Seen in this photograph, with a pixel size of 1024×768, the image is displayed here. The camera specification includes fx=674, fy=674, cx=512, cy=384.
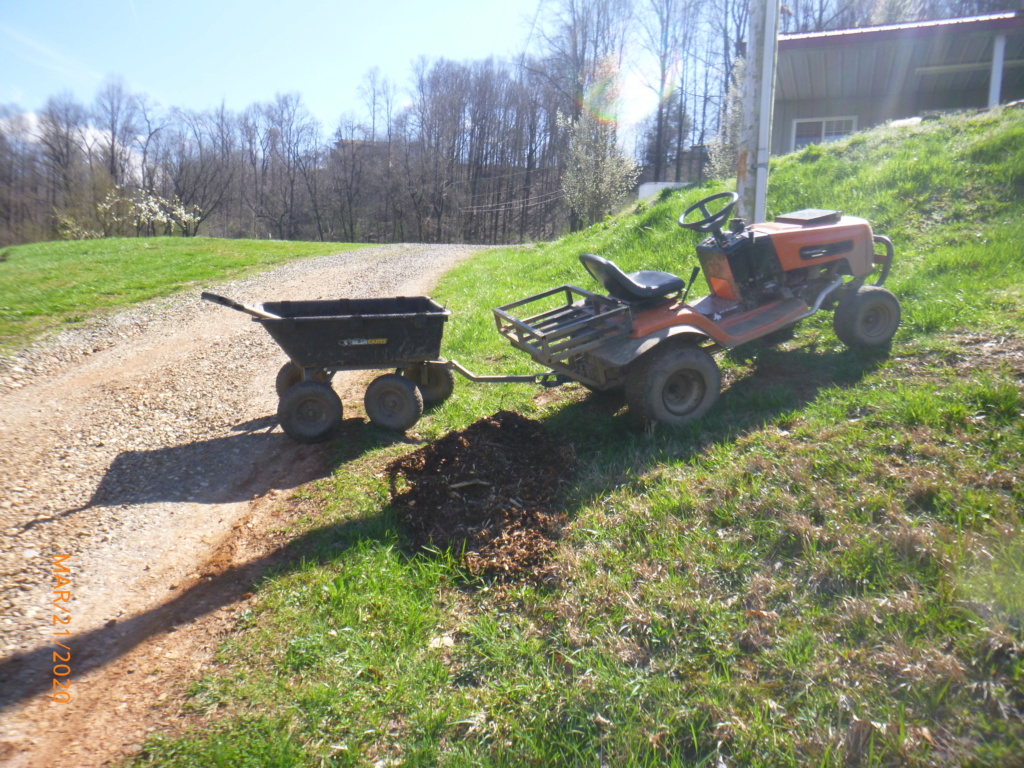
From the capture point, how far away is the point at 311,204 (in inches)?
2079

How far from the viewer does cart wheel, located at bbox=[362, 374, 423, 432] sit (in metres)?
5.50

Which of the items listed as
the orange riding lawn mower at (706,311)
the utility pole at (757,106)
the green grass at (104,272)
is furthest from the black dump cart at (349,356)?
the green grass at (104,272)

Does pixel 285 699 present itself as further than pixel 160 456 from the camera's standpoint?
No

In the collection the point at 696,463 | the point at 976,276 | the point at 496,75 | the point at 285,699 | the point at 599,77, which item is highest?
the point at 496,75

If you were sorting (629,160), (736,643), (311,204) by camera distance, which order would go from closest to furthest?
(736,643) < (629,160) < (311,204)

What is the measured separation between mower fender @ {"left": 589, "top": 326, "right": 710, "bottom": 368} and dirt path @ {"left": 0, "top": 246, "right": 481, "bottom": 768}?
230cm

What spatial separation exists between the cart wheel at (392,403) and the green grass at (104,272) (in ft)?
18.6

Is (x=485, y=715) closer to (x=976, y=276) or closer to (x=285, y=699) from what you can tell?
(x=285, y=699)

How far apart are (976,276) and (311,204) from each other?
52062mm

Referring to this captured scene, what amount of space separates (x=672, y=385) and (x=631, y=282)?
861 mm

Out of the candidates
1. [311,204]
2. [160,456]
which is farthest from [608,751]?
[311,204]

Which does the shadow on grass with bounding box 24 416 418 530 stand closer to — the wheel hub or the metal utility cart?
the metal utility cart

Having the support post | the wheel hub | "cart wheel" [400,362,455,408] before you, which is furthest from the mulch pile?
the support post

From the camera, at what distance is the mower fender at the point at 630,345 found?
15.9ft
